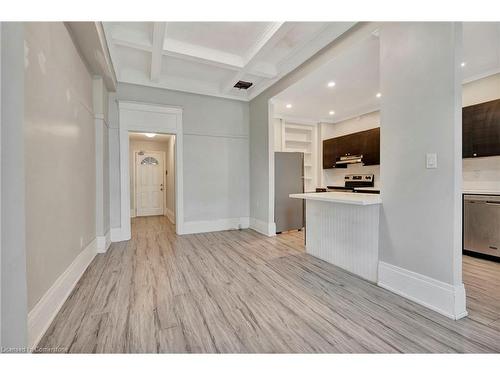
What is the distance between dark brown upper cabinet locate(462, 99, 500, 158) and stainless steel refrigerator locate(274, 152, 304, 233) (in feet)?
8.50

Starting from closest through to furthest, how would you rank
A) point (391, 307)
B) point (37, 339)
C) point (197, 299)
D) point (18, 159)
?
1. point (18, 159)
2. point (37, 339)
3. point (391, 307)
4. point (197, 299)

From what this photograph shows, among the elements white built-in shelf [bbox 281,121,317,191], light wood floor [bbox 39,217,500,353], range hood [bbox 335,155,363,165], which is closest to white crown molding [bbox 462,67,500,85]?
range hood [bbox 335,155,363,165]

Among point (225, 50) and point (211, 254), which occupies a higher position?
point (225, 50)

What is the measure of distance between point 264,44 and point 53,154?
2650mm

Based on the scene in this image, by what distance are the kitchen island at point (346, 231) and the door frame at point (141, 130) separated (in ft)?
8.31

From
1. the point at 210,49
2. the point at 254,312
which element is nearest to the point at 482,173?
the point at 254,312

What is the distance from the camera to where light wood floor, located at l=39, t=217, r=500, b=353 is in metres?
1.43

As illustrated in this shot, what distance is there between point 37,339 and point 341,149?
5809 millimetres

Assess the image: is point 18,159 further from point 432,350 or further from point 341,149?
point 341,149

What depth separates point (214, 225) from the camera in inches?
182

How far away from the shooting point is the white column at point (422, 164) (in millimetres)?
1697

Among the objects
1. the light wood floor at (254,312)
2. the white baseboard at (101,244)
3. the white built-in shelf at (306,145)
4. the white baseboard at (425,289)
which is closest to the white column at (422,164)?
the white baseboard at (425,289)
